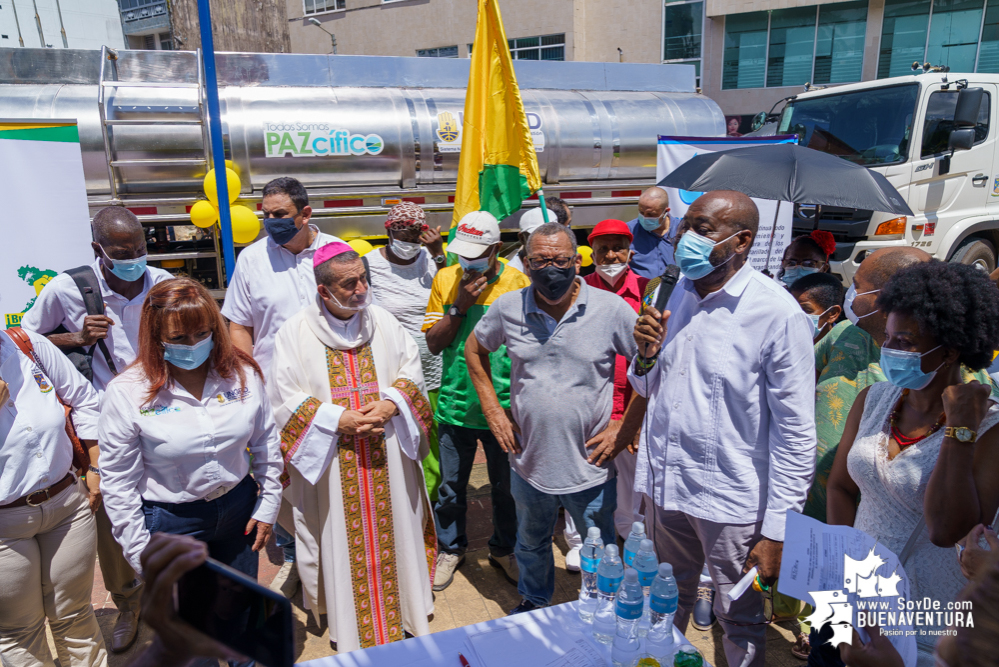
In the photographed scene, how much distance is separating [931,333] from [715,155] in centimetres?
313

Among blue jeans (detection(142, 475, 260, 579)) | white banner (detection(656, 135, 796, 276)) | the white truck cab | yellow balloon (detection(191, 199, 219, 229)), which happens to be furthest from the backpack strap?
the white truck cab

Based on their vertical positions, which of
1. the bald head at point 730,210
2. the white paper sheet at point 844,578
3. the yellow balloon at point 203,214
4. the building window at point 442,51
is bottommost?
the white paper sheet at point 844,578

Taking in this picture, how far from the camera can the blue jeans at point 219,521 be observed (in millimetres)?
2324

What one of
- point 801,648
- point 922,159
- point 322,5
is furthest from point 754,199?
point 322,5

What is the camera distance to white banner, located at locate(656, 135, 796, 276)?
541 centimetres

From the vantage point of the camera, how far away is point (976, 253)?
24.6ft

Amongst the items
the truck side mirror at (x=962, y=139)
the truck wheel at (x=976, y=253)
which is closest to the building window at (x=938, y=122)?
the truck side mirror at (x=962, y=139)

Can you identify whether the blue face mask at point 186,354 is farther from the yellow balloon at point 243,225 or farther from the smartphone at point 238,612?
the yellow balloon at point 243,225

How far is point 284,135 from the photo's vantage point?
18.2ft

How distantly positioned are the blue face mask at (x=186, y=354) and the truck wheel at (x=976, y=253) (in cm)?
815

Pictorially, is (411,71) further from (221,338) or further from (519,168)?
(221,338)

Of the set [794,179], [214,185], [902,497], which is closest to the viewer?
[902,497]

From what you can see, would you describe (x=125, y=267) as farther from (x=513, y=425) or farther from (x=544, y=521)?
(x=544, y=521)

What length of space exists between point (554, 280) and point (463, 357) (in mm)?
883
